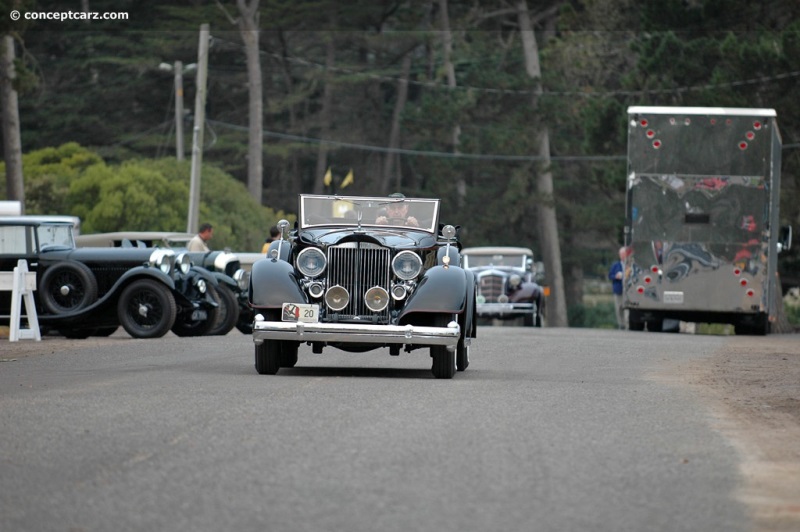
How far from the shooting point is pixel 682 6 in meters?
48.6

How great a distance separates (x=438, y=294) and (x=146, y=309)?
357 inches

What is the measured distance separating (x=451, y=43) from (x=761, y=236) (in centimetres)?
4121

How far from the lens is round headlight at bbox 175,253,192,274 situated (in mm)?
24750

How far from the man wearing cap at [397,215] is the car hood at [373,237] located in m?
0.19

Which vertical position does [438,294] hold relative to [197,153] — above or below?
below

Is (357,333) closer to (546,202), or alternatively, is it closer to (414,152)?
(546,202)

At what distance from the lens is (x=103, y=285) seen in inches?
962

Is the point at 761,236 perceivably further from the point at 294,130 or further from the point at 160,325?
the point at 294,130

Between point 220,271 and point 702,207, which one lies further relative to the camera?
point 702,207

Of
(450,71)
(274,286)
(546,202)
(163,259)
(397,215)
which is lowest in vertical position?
(274,286)

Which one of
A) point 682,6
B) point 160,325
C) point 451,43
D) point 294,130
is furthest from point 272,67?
point 160,325

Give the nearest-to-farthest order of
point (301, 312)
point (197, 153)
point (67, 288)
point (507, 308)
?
point (301, 312) → point (67, 288) → point (507, 308) → point (197, 153)
